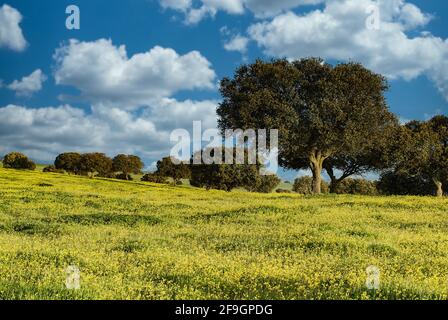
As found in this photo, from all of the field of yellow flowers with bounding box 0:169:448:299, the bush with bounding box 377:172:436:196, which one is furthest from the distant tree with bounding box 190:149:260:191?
the field of yellow flowers with bounding box 0:169:448:299

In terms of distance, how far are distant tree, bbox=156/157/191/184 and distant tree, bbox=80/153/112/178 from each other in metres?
13.6

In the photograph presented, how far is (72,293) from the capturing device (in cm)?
934

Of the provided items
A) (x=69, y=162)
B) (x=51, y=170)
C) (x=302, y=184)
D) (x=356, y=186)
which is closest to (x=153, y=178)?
(x=69, y=162)

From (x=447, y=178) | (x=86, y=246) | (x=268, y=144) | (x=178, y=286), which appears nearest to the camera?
(x=178, y=286)

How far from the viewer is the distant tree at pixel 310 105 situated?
5925 centimetres

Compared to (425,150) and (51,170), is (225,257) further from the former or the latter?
(51,170)

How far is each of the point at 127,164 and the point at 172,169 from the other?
13744mm

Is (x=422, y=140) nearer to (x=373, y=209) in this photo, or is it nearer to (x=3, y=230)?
(x=373, y=209)

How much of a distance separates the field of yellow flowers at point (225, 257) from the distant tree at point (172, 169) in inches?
4376

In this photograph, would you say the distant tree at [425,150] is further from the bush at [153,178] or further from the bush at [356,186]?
the bush at [153,178]

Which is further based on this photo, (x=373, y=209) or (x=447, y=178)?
(x=447, y=178)

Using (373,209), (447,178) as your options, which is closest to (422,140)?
(447,178)

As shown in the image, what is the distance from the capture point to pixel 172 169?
141 meters
